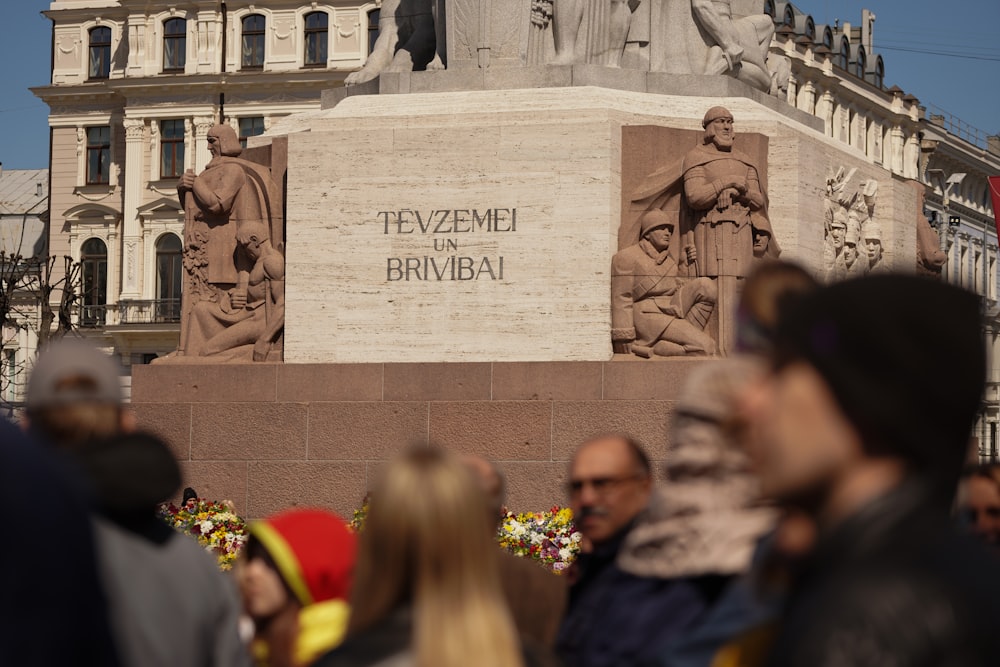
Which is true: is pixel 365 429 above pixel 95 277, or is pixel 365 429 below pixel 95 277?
below

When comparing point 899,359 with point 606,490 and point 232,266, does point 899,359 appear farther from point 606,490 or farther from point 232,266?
point 232,266

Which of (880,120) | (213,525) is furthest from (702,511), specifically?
(880,120)

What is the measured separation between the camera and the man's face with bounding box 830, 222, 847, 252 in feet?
54.8

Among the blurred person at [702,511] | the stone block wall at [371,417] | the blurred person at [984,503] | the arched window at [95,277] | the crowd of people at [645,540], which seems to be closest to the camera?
the crowd of people at [645,540]

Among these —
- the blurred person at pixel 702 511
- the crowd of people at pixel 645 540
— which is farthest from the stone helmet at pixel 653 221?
the blurred person at pixel 702 511

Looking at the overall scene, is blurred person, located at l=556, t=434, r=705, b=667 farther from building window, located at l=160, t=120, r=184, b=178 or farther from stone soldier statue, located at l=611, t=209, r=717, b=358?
building window, located at l=160, t=120, r=184, b=178

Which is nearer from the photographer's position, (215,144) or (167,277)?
(215,144)

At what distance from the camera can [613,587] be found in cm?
498

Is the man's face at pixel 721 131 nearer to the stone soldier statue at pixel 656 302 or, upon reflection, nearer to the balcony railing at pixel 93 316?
the stone soldier statue at pixel 656 302

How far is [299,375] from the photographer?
14.9 m

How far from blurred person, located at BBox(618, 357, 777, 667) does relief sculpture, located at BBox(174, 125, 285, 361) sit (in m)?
11.1

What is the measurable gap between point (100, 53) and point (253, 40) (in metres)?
6.35

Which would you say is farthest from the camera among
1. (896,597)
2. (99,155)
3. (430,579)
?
(99,155)

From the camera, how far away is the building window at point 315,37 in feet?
222
